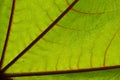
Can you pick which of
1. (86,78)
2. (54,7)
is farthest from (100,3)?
(86,78)

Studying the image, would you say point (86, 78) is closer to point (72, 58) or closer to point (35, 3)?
point (72, 58)

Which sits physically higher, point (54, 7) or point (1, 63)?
point (54, 7)

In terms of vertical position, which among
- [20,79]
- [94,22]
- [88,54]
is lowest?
[20,79]

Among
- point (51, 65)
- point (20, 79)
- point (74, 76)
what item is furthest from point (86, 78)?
point (20, 79)

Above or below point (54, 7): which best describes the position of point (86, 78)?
below

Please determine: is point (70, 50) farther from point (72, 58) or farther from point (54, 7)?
point (54, 7)

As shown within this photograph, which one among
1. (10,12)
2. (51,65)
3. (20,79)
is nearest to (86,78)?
(51,65)
